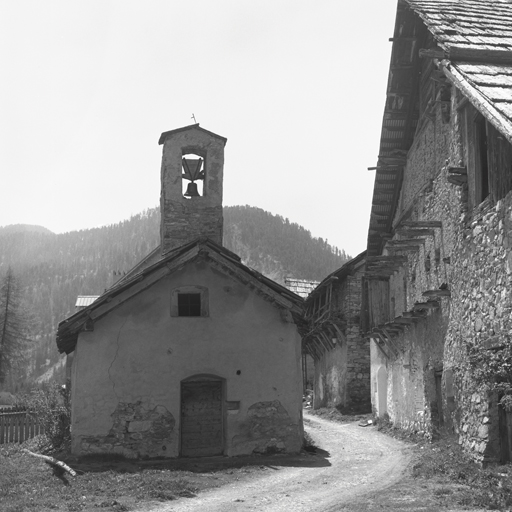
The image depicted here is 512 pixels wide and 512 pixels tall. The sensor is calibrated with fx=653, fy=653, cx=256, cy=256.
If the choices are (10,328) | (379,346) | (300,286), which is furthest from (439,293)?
(10,328)

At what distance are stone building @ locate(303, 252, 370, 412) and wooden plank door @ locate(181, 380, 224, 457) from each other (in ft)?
37.5

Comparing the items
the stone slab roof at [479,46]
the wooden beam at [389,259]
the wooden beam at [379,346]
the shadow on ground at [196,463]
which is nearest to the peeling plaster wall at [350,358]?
the wooden beam at [379,346]

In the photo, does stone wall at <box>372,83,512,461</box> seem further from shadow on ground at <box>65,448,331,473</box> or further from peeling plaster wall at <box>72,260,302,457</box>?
peeling plaster wall at <box>72,260,302,457</box>

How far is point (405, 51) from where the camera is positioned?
1556 centimetres

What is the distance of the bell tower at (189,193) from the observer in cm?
1675

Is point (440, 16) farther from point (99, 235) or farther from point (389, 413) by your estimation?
point (99, 235)

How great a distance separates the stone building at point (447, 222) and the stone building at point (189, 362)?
3309mm

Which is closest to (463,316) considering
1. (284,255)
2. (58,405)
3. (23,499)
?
(23,499)

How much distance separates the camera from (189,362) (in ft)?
46.8

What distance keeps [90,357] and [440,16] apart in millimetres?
9821

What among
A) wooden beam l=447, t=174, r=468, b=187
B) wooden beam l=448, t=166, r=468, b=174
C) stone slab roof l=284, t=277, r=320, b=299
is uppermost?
stone slab roof l=284, t=277, r=320, b=299

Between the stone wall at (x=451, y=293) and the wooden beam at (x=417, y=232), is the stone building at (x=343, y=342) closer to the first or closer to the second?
the stone wall at (x=451, y=293)

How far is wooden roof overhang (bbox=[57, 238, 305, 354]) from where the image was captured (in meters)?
13.8

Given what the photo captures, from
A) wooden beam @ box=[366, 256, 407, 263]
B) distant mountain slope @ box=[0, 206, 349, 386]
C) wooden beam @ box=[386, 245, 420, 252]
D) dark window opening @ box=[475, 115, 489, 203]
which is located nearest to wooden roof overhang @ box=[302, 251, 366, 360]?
wooden beam @ box=[366, 256, 407, 263]
